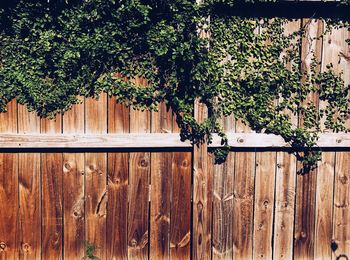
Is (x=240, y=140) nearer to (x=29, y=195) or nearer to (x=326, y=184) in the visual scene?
(x=326, y=184)

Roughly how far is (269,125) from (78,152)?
68.7 inches

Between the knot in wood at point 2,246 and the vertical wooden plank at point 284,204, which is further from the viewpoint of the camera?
the vertical wooden plank at point 284,204

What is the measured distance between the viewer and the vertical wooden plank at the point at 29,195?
3.90m

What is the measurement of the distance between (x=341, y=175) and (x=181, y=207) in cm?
156

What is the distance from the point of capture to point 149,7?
3742mm

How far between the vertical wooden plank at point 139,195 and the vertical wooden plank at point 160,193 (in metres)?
0.05

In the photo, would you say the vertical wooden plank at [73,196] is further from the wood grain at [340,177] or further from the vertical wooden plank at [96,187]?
the wood grain at [340,177]

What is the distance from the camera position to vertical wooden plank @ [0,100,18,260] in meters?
3.88

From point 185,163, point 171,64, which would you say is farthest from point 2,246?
point 171,64

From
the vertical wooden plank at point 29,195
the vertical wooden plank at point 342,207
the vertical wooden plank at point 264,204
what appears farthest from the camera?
the vertical wooden plank at point 342,207

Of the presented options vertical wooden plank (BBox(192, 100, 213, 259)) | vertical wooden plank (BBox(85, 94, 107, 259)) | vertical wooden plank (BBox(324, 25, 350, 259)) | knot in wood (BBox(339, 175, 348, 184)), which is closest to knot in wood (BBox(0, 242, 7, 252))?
vertical wooden plank (BBox(85, 94, 107, 259))

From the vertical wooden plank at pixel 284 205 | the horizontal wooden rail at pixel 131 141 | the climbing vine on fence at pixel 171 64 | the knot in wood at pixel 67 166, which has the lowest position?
the vertical wooden plank at pixel 284 205

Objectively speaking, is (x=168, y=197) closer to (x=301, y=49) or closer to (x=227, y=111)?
(x=227, y=111)

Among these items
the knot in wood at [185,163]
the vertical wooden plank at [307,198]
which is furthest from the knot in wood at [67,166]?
the vertical wooden plank at [307,198]
